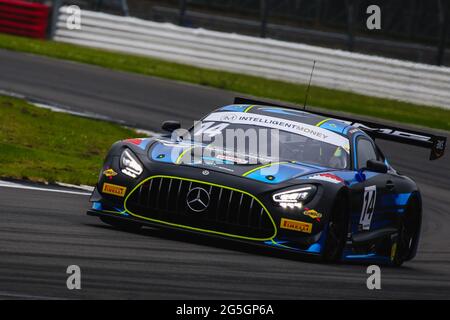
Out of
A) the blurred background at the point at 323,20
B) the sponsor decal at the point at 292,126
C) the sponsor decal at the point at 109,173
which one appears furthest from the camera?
the blurred background at the point at 323,20

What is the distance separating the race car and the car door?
0.04ft

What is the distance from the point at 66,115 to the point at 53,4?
11.9 metres

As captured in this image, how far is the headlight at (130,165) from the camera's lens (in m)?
9.29

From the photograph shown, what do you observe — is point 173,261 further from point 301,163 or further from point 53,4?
point 53,4

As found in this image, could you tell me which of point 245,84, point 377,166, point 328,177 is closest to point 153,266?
point 328,177

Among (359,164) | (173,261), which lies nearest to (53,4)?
(359,164)

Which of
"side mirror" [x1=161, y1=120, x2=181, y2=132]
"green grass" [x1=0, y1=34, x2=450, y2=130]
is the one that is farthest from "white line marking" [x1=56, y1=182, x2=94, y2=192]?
"green grass" [x1=0, y1=34, x2=450, y2=130]

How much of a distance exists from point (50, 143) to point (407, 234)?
6181 millimetres

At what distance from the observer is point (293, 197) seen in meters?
8.92

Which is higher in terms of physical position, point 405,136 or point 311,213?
point 405,136

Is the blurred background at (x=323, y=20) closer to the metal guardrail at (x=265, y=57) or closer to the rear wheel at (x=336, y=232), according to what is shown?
the metal guardrail at (x=265, y=57)

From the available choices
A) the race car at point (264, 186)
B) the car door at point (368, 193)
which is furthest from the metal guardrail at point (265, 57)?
the race car at point (264, 186)

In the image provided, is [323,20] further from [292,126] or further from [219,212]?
[219,212]

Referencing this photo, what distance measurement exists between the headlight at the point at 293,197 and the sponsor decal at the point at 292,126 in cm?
Result: 133
